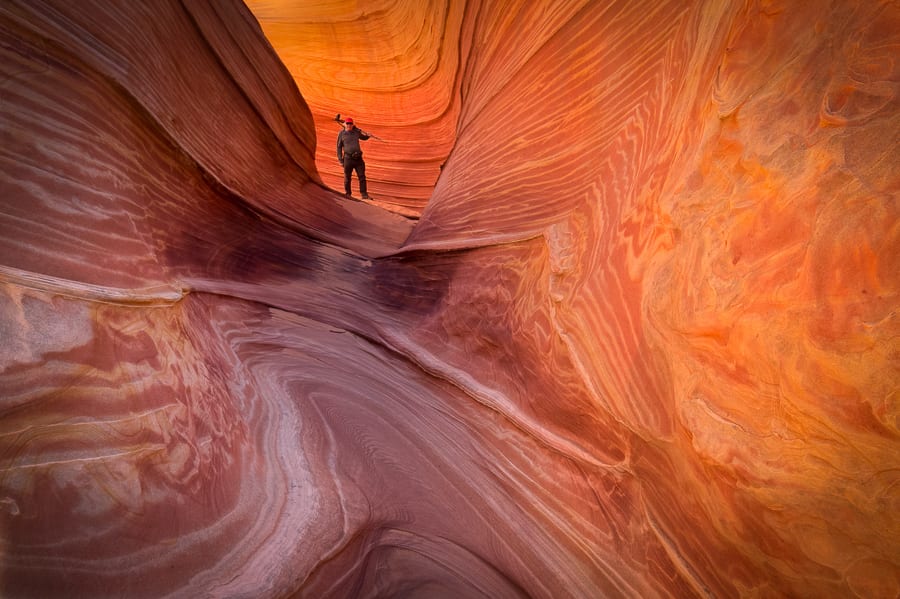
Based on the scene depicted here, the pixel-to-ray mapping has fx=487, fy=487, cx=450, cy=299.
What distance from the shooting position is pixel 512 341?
1492 millimetres

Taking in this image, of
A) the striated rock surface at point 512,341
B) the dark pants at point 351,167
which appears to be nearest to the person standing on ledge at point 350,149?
the dark pants at point 351,167

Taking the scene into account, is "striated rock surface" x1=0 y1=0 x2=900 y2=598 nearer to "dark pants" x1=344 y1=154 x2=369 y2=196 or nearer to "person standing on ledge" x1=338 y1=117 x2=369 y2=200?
"person standing on ledge" x1=338 y1=117 x2=369 y2=200

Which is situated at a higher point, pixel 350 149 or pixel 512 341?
pixel 350 149

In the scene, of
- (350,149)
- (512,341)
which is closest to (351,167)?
(350,149)

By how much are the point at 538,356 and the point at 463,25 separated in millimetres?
2168

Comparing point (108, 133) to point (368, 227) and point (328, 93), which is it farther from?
point (328, 93)

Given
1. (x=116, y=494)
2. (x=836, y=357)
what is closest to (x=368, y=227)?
(x=116, y=494)

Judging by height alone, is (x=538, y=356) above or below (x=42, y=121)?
below

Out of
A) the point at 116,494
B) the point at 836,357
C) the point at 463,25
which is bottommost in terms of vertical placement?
the point at 116,494

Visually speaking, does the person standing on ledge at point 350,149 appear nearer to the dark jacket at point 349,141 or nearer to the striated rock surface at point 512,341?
the dark jacket at point 349,141

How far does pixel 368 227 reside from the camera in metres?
3.04

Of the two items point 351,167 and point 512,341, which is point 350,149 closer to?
point 351,167

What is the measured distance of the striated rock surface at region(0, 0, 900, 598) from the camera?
2.38ft

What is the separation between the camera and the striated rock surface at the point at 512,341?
73 centimetres
